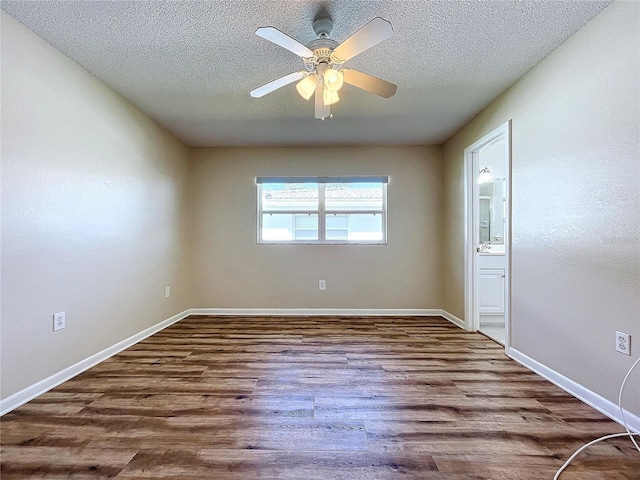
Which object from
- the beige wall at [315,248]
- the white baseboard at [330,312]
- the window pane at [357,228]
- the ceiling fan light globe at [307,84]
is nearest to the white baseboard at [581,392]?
the white baseboard at [330,312]

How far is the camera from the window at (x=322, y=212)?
3.99 m

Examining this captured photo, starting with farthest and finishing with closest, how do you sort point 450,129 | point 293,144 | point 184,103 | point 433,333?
point 293,144
point 450,129
point 433,333
point 184,103


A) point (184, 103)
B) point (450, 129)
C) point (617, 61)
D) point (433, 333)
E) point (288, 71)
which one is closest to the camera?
point (617, 61)

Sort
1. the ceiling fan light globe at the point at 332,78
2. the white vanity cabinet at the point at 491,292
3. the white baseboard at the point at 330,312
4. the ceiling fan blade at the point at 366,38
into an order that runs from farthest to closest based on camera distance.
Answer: the white baseboard at the point at 330,312, the white vanity cabinet at the point at 491,292, the ceiling fan light globe at the point at 332,78, the ceiling fan blade at the point at 366,38

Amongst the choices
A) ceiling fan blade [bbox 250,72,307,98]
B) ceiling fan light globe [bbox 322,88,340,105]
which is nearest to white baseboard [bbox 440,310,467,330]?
ceiling fan light globe [bbox 322,88,340,105]

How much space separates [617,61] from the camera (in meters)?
1.57

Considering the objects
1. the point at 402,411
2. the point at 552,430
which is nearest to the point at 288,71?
the point at 402,411

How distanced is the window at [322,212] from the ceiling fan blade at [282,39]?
2.32 metres

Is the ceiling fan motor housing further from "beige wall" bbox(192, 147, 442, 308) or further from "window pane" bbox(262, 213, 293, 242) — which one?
"window pane" bbox(262, 213, 293, 242)

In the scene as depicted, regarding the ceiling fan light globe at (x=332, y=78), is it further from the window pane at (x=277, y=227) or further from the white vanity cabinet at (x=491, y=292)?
the white vanity cabinet at (x=491, y=292)

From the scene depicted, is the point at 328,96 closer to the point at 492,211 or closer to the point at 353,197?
the point at 353,197

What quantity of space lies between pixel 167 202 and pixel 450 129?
11.0 feet

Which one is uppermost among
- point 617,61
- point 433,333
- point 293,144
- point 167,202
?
point 293,144

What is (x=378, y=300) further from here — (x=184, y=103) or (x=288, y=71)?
(x=184, y=103)
